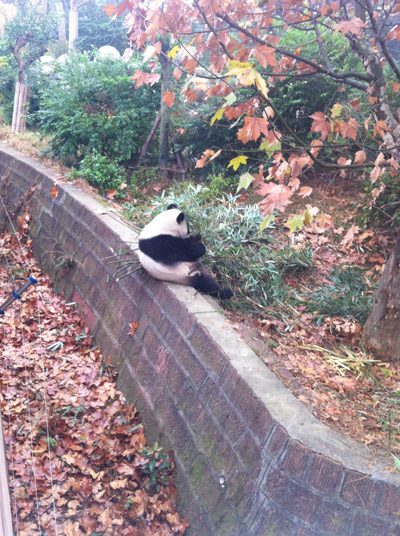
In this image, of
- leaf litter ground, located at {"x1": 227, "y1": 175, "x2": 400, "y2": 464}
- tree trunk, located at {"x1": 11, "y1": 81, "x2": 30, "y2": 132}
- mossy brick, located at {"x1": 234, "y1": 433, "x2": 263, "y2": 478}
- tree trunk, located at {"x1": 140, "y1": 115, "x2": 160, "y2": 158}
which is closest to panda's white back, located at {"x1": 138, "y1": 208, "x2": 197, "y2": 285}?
leaf litter ground, located at {"x1": 227, "y1": 175, "x2": 400, "y2": 464}

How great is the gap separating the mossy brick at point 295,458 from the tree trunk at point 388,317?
4.85ft

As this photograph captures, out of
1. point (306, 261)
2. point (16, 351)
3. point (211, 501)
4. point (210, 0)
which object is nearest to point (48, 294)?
point (16, 351)

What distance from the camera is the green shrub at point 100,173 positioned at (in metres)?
6.28

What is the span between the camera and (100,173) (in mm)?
6312

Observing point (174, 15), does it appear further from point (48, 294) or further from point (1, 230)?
point (1, 230)

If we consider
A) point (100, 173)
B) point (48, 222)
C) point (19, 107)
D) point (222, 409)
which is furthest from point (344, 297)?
point (19, 107)

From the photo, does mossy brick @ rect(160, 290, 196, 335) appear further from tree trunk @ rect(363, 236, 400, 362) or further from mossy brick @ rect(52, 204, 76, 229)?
mossy brick @ rect(52, 204, 76, 229)

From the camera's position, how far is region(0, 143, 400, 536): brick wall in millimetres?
2109

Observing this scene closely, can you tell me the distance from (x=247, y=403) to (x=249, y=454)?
277 mm

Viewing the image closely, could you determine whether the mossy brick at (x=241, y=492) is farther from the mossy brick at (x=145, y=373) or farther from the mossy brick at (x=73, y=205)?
the mossy brick at (x=73, y=205)

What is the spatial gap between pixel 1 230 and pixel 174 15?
4833 millimetres

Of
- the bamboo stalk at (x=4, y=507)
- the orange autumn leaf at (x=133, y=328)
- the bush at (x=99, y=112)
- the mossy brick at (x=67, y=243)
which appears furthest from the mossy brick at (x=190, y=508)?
the bush at (x=99, y=112)

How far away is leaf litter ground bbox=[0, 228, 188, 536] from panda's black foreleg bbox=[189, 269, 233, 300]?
1179 mm

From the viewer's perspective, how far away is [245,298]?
403 centimetres
